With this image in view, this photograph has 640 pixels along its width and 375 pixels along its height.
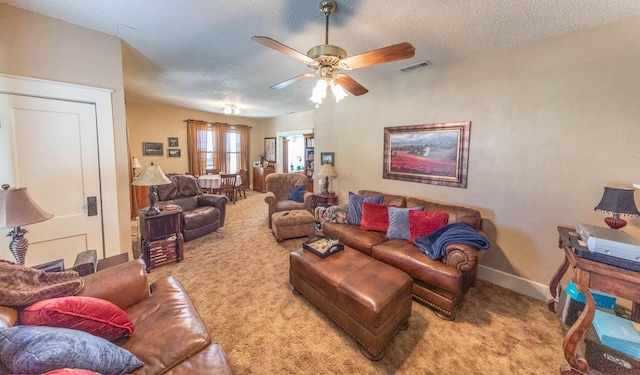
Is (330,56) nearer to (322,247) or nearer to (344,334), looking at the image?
(322,247)

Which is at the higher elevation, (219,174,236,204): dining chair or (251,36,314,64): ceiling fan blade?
(251,36,314,64): ceiling fan blade

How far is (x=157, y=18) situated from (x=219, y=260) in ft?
8.95

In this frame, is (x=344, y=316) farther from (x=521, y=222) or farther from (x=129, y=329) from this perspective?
(x=521, y=222)

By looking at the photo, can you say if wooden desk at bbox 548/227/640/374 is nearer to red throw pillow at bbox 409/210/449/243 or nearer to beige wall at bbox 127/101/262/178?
red throw pillow at bbox 409/210/449/243

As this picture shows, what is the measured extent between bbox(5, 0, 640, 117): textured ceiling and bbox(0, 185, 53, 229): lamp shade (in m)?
1.57

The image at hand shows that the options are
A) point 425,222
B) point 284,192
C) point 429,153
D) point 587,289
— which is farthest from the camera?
point 284,192

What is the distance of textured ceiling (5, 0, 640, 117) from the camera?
75.6 inches

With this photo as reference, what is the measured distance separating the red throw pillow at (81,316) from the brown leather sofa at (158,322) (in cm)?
6

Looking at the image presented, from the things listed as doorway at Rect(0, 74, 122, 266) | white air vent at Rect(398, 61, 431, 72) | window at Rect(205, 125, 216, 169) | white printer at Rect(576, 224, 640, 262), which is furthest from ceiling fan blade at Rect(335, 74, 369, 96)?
window at Rect(205, 125, 216, 169)

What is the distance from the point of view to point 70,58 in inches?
92.1

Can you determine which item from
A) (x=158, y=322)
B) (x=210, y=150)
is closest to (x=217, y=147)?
(x=210, y=150)

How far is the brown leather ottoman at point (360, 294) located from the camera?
1763 mm

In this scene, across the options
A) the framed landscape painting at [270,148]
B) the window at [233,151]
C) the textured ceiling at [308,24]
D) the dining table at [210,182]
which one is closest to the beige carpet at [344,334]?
the textured ceiling at [308,24]

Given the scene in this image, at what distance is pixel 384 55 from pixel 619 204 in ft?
7.05
